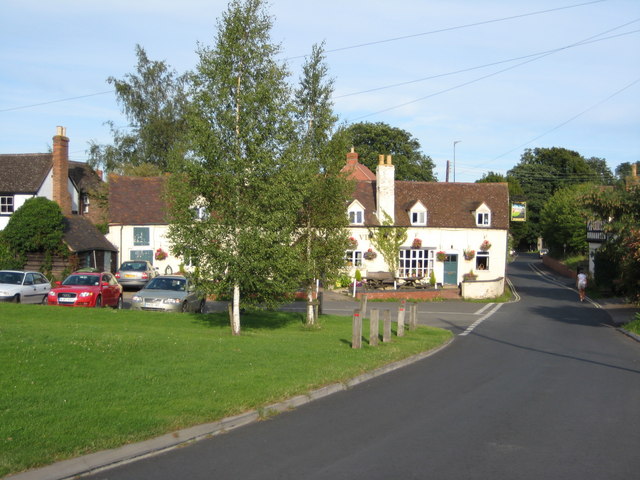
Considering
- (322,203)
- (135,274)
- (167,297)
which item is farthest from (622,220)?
(135,274)

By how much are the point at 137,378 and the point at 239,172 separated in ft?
25.1

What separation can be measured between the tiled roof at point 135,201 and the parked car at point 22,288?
62.6 ft

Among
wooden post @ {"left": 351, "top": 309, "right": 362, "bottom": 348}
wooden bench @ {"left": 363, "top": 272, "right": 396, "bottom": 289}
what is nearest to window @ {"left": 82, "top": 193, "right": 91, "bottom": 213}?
wooden bench @ {"left": 363, "top": 272, "right": 396, "bottom": 289}

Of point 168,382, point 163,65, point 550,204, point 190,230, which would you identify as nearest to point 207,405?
point 168,382

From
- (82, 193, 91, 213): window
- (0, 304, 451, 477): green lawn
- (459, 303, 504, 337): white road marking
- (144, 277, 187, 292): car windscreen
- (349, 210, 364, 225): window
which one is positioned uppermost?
(82, 193, 91, 213): window

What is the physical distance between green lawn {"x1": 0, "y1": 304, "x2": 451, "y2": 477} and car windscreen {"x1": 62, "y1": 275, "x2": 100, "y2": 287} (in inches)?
287

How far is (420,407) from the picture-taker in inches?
401

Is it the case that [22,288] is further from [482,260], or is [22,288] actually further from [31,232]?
[482,260]

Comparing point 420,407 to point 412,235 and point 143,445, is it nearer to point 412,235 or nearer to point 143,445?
point 143,445

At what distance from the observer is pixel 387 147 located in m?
77.6

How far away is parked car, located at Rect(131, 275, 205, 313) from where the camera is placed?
23531mm

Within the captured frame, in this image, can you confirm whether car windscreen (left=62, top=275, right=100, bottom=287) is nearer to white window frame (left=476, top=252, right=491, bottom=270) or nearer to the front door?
the front door

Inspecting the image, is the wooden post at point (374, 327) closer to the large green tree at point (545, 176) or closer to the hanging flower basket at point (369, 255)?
the hanging flower basket at point (369, 255)

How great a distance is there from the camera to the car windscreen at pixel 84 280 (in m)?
25.4
